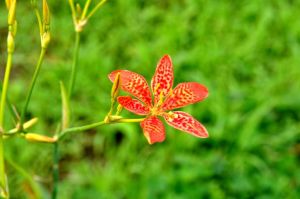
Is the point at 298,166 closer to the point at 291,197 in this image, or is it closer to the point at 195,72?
the point at 291,197

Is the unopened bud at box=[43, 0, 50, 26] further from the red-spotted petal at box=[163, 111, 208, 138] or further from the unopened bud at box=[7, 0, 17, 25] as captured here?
the red-spotted petal at box=[163, 111, 208, 138]

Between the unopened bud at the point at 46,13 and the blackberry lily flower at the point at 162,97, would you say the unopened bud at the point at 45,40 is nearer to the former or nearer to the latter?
the unopened bud at the point at 46,13

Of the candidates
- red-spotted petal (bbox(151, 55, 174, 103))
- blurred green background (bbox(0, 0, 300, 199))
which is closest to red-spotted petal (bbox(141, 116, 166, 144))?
red-spotted petal (bbox(151, 55, 174, 103))

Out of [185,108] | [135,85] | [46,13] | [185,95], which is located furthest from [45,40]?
[185,108]

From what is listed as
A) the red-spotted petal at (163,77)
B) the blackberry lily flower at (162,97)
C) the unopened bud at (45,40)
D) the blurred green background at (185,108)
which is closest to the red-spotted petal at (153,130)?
the blackberry lily flower at (162,97)

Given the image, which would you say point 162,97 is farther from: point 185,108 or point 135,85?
point 185,108

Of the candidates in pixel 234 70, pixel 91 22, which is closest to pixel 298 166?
pixel 234 70
